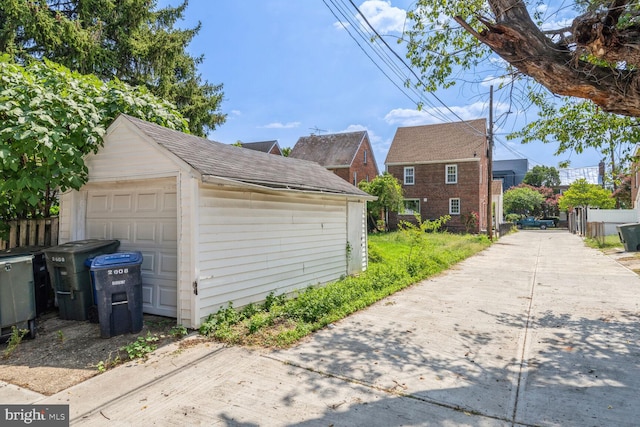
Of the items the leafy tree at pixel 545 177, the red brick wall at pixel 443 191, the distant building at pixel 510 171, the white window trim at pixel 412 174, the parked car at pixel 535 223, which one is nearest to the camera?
the red brick wall at pixel 443 191

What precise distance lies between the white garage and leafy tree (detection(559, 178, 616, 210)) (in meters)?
36.6

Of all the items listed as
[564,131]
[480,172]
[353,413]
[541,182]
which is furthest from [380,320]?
[541,182]

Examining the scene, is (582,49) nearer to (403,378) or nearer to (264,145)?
(403,378)

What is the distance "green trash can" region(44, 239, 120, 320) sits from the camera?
541 cm

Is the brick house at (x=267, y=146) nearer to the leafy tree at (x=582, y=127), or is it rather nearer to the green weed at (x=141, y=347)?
the leafy tree at (x=582, y=127)

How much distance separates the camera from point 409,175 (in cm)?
2853

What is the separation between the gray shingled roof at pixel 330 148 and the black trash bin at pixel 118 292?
25.0 m

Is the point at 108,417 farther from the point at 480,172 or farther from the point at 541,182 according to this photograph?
the point at 541,182

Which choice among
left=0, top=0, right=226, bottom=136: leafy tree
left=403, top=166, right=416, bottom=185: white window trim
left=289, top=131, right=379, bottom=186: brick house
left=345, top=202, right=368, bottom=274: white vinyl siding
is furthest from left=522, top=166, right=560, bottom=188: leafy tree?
left=345, top=202, right=368, bottom=274: white vinyl siding

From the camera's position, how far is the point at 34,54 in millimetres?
14586

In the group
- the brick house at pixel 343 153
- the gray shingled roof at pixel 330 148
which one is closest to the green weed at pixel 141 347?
the brick house at pixel 343 153

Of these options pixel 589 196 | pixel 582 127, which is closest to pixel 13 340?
pixel 582 127

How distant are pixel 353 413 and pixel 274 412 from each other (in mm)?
698

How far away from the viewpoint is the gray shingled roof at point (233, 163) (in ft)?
18.6
